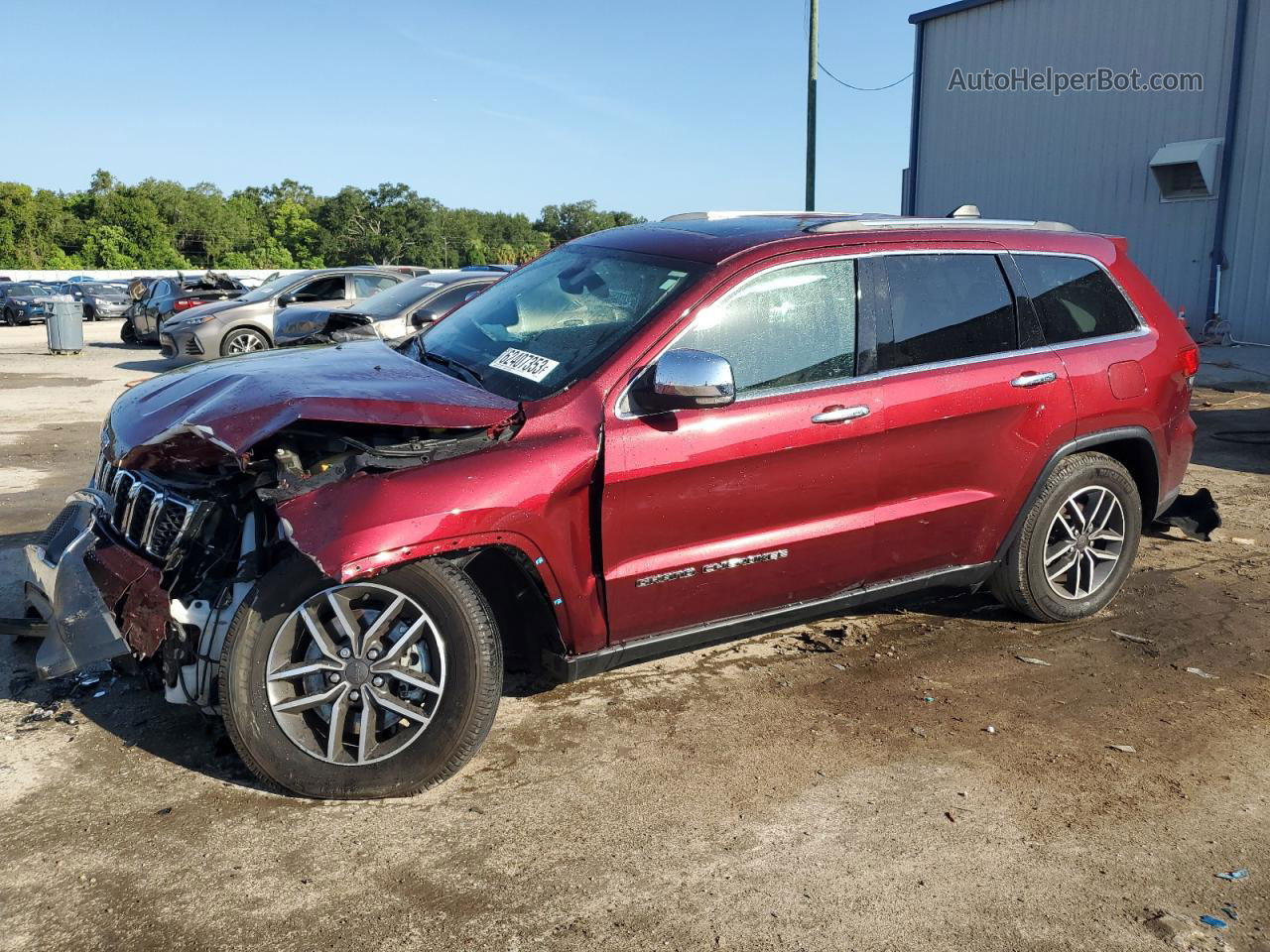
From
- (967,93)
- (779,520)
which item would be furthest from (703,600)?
(967,93)

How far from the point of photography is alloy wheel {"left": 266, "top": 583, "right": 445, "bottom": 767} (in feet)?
10.7

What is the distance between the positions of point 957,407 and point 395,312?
7.59m

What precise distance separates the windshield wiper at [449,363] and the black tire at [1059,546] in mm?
2531

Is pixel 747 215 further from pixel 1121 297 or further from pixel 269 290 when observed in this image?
pixel 269 290

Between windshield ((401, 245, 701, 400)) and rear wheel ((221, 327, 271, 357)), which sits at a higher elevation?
windshield ((401, 245, 701, 400))

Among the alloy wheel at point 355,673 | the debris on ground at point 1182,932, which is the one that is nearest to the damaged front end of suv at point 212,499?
the alloy wheel at point 355,673

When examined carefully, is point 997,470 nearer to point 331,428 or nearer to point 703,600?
point 703,600

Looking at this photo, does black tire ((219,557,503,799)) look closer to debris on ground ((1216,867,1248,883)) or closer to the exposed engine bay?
the exposed engine bay

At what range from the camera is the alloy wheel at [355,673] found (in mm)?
3270

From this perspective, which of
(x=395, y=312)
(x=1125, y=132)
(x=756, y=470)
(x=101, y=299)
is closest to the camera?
(x=756, y=470)

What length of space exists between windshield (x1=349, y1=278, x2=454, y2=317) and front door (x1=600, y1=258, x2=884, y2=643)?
734 centimetres

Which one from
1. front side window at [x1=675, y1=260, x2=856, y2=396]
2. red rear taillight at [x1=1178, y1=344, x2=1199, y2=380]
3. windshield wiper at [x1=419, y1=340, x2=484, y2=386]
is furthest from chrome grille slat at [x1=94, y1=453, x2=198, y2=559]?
red rear taillight at [x1=1178, y1=344, x2=1199, y2=380]

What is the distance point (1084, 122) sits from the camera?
801 inches

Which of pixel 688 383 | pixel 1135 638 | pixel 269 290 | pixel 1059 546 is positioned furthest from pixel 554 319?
pixel 269 290
